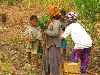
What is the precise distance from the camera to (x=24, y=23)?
12.9m

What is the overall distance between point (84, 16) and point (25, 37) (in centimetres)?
169

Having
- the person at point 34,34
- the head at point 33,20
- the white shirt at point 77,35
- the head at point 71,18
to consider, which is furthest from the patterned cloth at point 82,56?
the head at point 33,20

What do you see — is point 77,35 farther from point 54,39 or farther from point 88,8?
point 88,8

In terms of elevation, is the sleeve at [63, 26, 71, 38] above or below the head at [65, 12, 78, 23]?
below

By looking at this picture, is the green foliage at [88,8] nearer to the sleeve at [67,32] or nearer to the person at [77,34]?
the person at [77,34]

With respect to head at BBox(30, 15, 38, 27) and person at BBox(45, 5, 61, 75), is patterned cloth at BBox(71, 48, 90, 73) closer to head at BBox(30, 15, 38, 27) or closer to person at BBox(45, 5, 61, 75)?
person at BBox(45, 5, 61, 75)

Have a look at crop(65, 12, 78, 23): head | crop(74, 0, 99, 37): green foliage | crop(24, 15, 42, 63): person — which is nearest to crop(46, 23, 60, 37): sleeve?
crop(65, 12, 78, 23): head

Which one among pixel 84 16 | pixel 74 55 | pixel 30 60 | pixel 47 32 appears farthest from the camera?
pixel 84 16

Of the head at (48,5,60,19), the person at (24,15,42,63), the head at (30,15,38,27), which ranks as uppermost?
the head at (48,5,60,19)

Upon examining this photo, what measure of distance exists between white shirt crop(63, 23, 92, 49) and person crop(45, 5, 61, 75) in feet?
0.65

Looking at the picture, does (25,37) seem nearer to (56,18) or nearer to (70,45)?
(70,45)

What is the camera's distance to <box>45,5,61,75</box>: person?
8.30 meters

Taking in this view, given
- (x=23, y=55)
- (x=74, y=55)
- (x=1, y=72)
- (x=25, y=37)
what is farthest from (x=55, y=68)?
(x=25, y=37)

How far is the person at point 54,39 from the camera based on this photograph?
8.30 metres
